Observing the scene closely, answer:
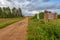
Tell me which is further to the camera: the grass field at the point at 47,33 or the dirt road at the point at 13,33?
the dirt road at the point at 13,33

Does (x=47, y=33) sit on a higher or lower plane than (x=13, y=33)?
higher

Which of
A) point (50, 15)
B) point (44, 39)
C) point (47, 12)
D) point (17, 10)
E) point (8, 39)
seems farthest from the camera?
point (17, 10)

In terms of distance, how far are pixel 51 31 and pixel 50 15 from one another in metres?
13.9

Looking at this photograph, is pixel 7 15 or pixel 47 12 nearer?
pixel 47 12

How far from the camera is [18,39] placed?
43.4ft

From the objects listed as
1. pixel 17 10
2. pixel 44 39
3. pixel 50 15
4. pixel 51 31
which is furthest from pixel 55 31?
pixel 17 10

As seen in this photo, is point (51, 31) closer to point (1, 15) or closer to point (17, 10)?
point (1, 15)

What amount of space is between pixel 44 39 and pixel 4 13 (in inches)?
3318

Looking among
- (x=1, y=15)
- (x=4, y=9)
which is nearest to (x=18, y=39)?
(x=1, y=15)

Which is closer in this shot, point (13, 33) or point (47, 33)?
point (47, 33)

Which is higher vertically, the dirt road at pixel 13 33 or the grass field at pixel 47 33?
the grass field at pixel 47 33

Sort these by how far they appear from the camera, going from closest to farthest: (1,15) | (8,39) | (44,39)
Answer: (44,39), (8,39), (1,15)

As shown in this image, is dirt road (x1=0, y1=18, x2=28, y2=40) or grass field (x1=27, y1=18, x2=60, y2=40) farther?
dirt road (x1=0, y1=18, x2=28, y2=40)

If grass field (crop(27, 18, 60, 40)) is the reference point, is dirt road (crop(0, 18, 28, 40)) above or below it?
below
